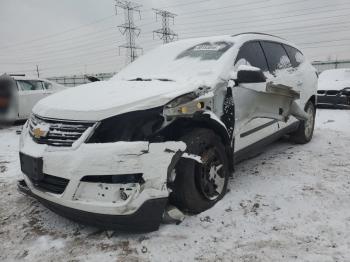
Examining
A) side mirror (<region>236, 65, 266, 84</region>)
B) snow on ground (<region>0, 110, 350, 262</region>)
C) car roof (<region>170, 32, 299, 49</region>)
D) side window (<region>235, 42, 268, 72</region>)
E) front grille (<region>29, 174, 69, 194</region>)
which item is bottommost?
snow on ground (<region>0, 110, 350, 262</region>)

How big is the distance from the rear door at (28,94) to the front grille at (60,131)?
727 cm

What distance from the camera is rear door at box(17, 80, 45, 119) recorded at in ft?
31.8

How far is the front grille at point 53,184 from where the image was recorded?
2756 millimetres

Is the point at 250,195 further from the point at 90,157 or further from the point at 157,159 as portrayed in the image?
the point at 90,157

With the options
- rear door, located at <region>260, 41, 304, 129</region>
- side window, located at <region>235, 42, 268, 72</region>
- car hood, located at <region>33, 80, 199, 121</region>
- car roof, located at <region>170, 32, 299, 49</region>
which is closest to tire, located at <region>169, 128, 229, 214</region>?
car hood, located at <region>33, 80, 199, 121</region>

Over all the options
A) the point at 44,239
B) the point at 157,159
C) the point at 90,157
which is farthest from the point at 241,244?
the point at 44,239

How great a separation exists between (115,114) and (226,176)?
1394mm

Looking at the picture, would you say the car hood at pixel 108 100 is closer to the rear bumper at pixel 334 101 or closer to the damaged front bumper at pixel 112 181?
the damaged front bumper at pixel 112 181

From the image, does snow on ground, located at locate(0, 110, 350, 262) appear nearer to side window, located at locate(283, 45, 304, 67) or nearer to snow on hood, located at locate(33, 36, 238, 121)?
snow on hood, located at locate(33, 36, 238, 121)

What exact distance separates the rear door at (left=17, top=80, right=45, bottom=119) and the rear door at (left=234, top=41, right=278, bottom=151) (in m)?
7.25

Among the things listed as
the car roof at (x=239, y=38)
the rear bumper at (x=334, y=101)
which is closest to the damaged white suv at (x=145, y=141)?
the car roof at (x=239, y=38)

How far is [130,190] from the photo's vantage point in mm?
2631

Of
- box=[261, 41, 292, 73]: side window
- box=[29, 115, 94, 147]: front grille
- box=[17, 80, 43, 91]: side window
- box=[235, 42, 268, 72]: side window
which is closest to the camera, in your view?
box=[29, 115, 94, 147]: front grille

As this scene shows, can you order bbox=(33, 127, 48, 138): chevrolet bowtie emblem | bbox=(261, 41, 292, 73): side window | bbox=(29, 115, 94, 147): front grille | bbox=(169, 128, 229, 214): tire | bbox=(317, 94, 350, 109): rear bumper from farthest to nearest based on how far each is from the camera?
bbox=(317, 94, 350, 109): rear bumper → bbox=(261, 41, 292, 73): side window → bbox=(169, 128, 229, 214): tire → bbox=(33, 127, 48, 138): chevrolet bowtie emblem → bbox=(29, 115, 94, 147): front grille
